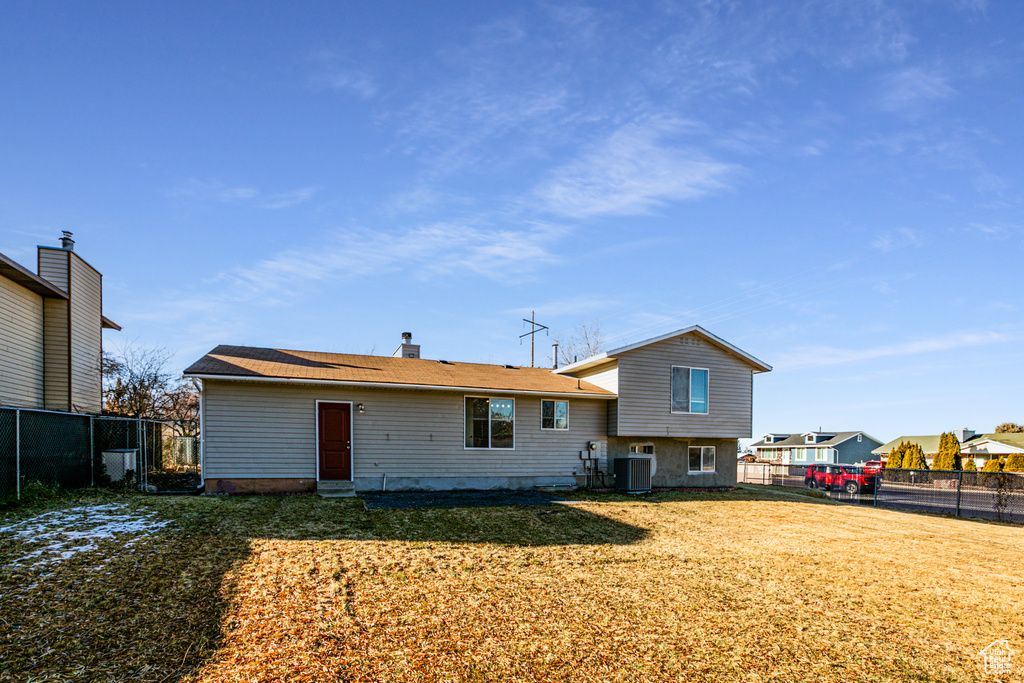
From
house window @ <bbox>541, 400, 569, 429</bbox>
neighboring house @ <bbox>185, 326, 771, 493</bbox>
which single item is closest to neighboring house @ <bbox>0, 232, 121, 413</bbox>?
neighboring house @ <bbox>185, 326, 771, 493</bbox>

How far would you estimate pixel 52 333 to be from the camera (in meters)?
14.6

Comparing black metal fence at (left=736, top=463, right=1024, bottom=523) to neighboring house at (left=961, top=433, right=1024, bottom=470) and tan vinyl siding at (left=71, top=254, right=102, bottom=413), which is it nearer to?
tan vinyl siding at (left=71, top=254, right=102, bottom=413)

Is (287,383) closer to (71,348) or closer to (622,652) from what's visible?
(71,348)

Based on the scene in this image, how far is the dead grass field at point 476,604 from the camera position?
450cm

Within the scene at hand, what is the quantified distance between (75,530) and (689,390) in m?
15.1

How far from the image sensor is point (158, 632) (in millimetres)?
4789

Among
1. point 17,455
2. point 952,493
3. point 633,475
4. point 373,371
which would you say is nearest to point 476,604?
point 17,455

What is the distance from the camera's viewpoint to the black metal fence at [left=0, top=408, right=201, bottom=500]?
9.34 meters

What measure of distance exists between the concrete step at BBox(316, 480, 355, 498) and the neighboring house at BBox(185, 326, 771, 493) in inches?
1.9

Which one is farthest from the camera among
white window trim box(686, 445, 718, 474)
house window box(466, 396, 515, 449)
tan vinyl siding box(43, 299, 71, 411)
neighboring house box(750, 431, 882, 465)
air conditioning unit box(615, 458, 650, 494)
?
neighboring house box(750, 431, 882, 465)

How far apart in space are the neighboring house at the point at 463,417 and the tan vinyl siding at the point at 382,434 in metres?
0.03

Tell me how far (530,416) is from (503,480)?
189 cm

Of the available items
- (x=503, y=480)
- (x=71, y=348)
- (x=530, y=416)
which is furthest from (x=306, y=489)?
(x=71, y=348)

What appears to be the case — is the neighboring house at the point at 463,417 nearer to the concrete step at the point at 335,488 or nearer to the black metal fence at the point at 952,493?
the concrete step at the point at 335,488
